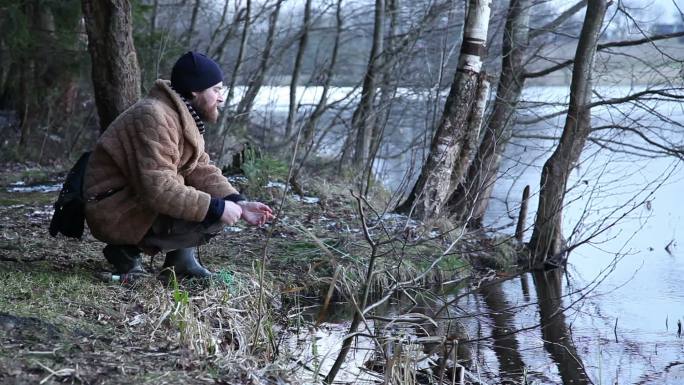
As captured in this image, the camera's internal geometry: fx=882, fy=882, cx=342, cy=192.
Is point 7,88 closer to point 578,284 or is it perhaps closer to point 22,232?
point 22,232

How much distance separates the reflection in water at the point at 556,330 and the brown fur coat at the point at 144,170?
213cm

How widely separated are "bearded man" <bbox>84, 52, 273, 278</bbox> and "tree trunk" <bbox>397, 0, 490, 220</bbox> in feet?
11.0

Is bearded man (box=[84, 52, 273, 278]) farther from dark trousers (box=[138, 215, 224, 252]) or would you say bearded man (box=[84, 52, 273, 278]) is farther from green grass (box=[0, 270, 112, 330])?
green grass (box=[0, 270, 112, 330])

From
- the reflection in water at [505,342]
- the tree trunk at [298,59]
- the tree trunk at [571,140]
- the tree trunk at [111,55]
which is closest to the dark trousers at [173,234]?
the reflection in water at [505,342]

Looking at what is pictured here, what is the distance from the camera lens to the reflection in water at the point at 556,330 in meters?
5.10

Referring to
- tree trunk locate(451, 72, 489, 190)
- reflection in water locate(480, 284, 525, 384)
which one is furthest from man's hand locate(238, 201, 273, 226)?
tree trunk locate(451, 72, 489, 190)

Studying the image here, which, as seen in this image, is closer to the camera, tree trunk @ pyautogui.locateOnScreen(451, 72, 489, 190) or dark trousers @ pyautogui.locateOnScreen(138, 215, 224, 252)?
dark trousers @ pyautogui.locateOnScreen(138, 215, 224, 252)

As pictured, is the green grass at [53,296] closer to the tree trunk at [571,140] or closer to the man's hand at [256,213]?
the man's hand at [256,213]

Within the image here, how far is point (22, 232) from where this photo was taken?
6.20 meters

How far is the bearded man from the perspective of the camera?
14.5ft

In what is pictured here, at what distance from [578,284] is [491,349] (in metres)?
2.46

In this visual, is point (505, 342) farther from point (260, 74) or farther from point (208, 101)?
point (260, 74)

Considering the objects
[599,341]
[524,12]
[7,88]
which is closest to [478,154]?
[524,12]

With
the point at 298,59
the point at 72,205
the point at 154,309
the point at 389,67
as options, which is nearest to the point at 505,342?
the point at 154,309
